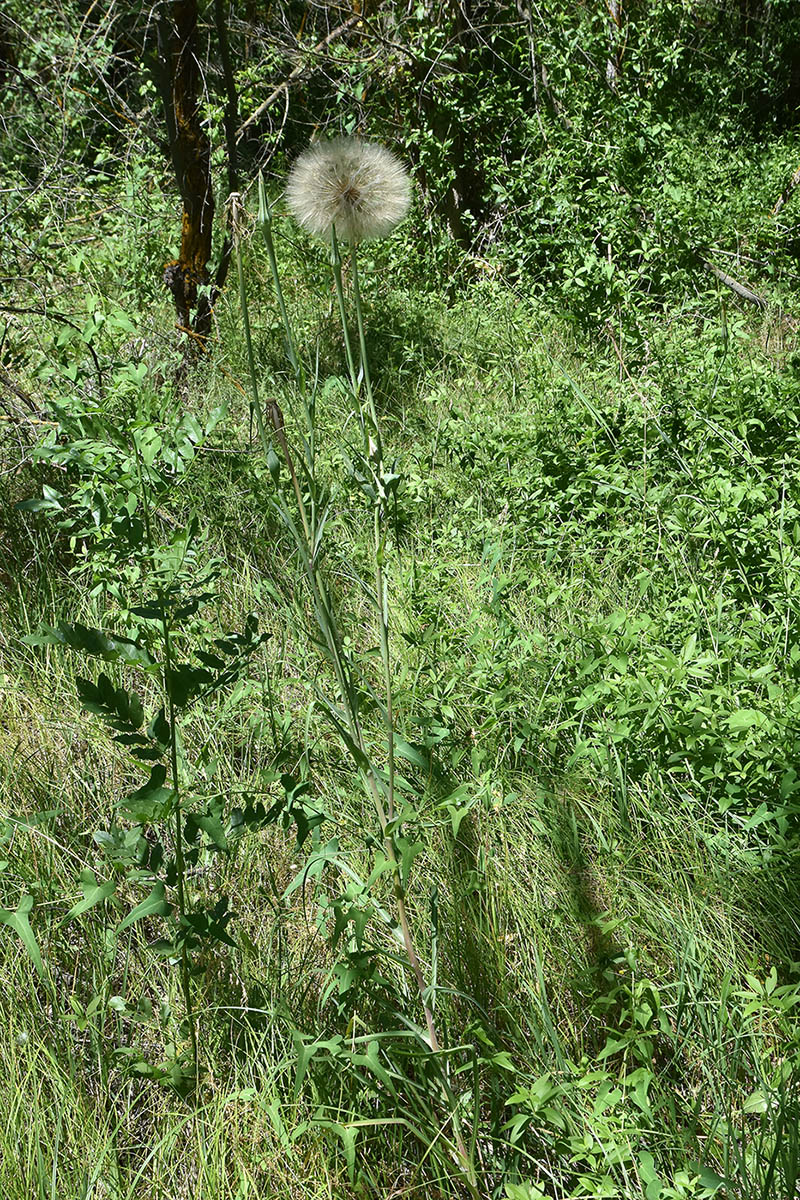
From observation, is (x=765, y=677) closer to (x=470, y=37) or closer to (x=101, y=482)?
(x=101, y=482)

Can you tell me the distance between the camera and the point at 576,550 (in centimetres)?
318

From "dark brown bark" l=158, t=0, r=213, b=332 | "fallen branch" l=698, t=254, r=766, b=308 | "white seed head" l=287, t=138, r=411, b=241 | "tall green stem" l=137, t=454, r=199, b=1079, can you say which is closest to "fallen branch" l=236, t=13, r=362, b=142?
"dark brown bark" l=158, t=0, r=213, b=332

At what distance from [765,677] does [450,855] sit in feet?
2.70

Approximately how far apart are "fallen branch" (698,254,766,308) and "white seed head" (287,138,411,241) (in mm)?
3848

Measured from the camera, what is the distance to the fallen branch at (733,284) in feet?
16.5

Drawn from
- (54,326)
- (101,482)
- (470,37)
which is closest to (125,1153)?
(101,482)

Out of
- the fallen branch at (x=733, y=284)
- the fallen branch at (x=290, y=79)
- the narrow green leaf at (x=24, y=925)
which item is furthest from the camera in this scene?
the fallen branch at (x=290, y=79)

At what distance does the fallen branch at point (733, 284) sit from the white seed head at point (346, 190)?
3.85 m

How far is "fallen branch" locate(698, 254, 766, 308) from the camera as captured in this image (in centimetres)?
504

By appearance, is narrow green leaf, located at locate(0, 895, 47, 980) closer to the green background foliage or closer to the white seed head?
the green background foliage

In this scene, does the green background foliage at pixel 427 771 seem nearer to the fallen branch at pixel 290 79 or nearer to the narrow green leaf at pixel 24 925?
the narrow green leaf at pixel 24 925

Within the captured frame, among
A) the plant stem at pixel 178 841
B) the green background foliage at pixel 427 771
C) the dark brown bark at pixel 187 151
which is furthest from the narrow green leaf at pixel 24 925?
the dark brown bark at pixel 187 151

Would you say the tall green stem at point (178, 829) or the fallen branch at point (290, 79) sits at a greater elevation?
the fallen branch at point (290, 79)

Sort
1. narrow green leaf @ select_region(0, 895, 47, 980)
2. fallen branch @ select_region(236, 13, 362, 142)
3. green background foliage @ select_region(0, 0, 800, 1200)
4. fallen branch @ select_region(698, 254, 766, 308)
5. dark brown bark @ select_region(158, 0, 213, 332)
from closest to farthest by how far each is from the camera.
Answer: narrow green leaf @ select_region(0, 895, 47, 980)
green background foliage @ select_region(0, 0, 800, 1200)
dark brown bark @ select_region(158, 0, 213, 332)
fallen branch @ select_region(698, 254, 766, 308)
fallen branch @ select_region(236, 13, 362, 142)
